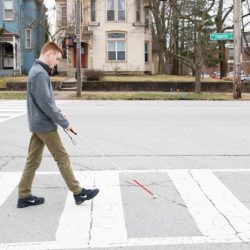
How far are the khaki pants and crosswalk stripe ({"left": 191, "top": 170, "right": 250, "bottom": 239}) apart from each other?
1.76m

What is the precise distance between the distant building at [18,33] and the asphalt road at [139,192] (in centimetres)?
2875

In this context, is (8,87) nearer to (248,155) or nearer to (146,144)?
(146,144)

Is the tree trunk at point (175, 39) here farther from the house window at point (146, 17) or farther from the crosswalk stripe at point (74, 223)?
the crosswalk stripe at point (74, 223)

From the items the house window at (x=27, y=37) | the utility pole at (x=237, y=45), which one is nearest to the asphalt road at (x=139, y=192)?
the utility pole at (x=237, y=45)

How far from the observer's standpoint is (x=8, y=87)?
29.7 metres

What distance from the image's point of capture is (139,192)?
6457 mm

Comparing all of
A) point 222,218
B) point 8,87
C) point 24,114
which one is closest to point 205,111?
point 24,114

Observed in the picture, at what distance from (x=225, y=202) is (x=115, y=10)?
35.8 m

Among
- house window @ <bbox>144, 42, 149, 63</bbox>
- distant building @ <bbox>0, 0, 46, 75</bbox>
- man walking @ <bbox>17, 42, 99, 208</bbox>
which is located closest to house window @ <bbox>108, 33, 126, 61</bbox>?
house window @ <bbox>144, 42, 149, 63</bbox>

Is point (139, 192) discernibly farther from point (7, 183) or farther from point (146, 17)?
point (146, 17)

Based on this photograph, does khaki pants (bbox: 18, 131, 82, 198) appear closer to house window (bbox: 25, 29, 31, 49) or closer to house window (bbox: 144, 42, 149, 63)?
house window (bbox: 144, 42, 149, 63)

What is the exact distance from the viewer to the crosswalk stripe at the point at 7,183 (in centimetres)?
633

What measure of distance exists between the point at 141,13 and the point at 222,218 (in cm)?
3704

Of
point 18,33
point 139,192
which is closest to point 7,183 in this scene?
point 139,192
